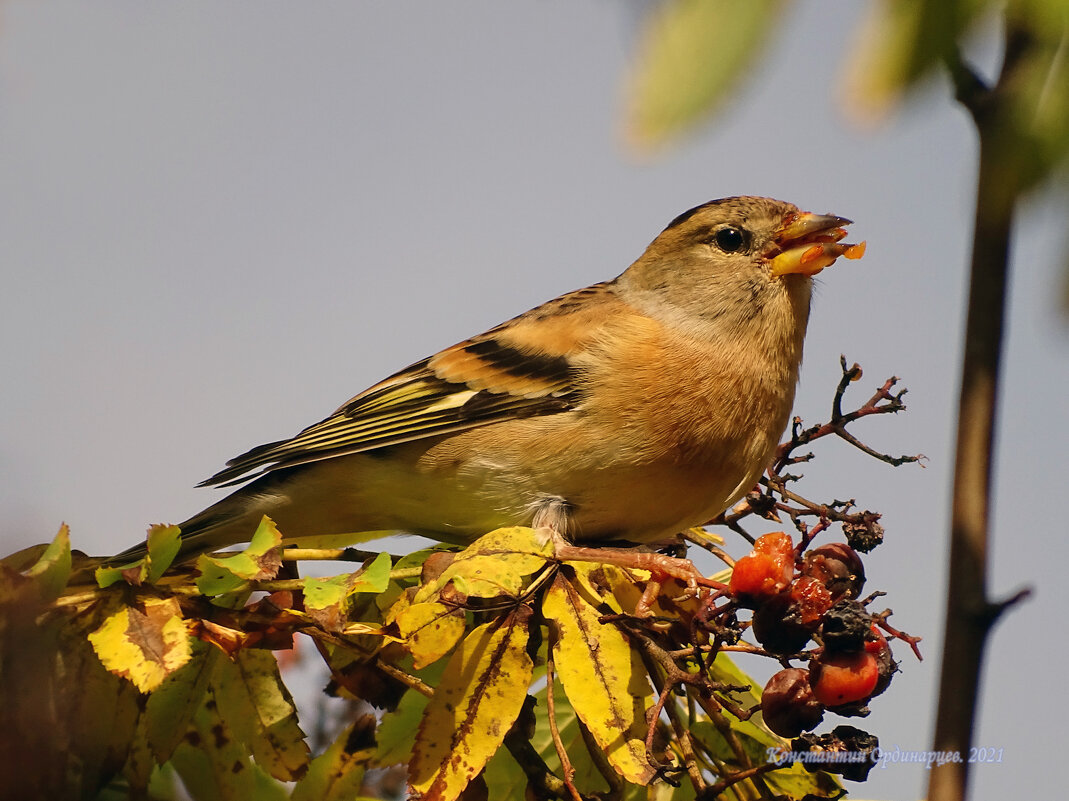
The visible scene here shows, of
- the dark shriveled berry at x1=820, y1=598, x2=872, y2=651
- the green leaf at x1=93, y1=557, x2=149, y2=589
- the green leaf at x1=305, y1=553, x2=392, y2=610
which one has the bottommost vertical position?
the dark shriveled berry at x1=820, y1=598, x2=872, y2=651

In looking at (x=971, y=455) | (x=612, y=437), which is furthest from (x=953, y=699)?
(x=612, y=437)

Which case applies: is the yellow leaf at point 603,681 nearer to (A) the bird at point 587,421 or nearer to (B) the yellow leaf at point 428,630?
(B) the yellow leaf at point 428,630

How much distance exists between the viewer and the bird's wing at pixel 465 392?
3.81m

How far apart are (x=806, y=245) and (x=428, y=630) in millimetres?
2368

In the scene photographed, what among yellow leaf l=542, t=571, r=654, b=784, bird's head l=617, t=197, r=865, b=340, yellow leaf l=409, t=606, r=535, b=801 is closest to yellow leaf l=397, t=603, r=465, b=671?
yellow leaf l=409, t=606, r=535, b=801

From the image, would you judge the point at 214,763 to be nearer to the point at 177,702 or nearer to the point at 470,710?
the point at 177,702

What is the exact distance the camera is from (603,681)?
2.12 meters

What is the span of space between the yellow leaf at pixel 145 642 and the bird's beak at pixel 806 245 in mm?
2546

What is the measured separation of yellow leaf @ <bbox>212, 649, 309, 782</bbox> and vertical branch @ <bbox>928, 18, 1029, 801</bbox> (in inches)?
64.3

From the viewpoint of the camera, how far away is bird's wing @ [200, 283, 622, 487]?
150 inches

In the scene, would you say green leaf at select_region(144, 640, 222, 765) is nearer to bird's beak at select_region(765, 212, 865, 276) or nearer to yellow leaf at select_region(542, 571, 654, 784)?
yellow leaf at select_region(542, 571, 654, 784)

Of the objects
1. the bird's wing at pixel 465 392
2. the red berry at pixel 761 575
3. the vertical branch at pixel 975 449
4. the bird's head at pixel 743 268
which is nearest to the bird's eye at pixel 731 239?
the bird's head at pixel 743 268

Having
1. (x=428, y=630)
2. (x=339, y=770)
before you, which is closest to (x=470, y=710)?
(x=428, y=630)

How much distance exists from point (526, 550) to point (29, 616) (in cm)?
98
